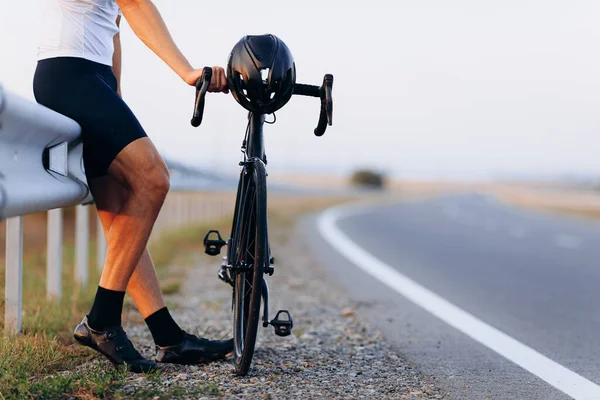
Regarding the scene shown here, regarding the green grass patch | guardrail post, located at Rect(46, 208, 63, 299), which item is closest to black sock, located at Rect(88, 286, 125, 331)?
the green grass patch

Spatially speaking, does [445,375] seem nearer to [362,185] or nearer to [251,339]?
[251,339]

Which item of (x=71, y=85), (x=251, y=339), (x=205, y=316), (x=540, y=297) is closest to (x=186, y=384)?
(x=251, y=339)

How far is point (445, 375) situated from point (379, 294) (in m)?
3.05

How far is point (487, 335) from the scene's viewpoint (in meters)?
4.81

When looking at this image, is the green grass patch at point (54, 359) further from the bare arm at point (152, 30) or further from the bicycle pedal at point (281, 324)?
the bare arm at point (152, 30)

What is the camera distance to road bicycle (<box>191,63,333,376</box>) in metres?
3.34

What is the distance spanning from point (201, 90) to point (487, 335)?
2467 millimetres

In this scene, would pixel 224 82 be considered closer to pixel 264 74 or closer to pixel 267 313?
pixel 264 74

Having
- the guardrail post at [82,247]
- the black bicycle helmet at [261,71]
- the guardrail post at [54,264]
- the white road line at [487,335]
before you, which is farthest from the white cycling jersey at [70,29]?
the guardrail post at [82,247]

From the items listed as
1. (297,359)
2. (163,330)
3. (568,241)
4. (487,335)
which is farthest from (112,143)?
(568,241)

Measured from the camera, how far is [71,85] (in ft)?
11.1

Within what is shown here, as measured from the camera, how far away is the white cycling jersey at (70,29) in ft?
11.1

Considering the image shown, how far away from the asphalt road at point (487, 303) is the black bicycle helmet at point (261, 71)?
4.73 feet

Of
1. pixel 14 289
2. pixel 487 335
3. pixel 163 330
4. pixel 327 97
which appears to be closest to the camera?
pixel 327 97
